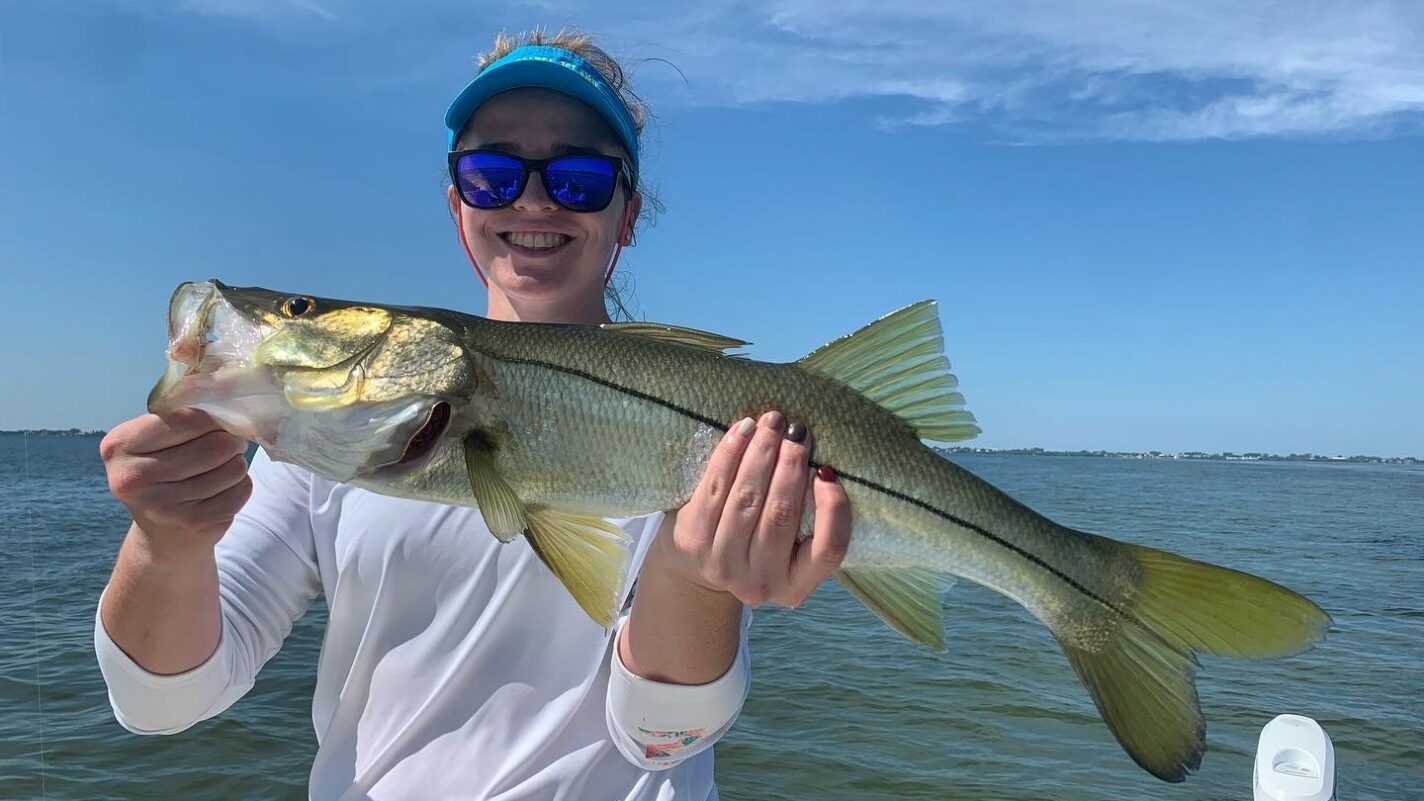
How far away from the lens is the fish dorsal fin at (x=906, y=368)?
7.91 feet

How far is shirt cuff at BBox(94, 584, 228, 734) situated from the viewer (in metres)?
2.37

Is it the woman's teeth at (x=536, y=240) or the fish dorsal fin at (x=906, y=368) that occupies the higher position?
the woman's teeth at (x=536, y=240)

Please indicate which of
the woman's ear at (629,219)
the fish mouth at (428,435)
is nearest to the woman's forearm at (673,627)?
the fish mouth at (428,435)

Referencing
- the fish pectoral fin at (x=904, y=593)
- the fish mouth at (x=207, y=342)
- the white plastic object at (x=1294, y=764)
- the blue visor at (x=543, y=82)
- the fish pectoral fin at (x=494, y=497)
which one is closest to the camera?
the fish mouth at (x=207, y=342)

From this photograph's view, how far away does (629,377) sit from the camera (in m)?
2.33

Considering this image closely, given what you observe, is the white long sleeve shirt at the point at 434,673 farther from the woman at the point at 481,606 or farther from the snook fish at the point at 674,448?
the snook fish at the point at 674,448

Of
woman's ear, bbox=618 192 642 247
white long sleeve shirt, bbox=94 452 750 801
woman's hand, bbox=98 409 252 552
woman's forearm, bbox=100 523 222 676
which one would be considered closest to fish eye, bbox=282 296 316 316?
woman's hand, bbox=98 409 252 552

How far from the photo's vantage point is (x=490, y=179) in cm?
295

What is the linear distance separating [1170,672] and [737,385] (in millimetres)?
1357

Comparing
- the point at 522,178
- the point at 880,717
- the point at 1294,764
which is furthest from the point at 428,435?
the point at 880,717

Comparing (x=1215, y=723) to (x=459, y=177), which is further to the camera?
(x=1215, y=723)

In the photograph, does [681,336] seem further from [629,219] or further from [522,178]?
[629,219]

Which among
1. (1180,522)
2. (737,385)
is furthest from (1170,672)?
(1180,522)

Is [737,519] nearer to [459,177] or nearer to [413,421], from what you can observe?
[413,421]
